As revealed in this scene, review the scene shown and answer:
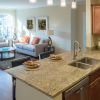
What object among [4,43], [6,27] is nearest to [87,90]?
[4,43]

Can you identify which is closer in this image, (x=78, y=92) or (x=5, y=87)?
(x=78, y=92)

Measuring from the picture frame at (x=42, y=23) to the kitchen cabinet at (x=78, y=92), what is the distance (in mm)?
6309

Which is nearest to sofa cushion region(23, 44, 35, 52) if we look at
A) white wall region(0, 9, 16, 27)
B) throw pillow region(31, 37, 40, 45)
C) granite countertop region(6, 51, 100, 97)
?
throw pillow region(31, 37, 40, 45)

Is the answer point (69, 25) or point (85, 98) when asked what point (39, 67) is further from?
point (69, 25)

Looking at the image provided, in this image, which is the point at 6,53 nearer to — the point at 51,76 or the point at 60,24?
the point at 60,24

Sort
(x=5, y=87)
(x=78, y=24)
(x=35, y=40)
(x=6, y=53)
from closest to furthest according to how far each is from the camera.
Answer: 1. (x=5, y=87)
2. (x=78, y=24)
3. (x=6, y=53)
4. (x=35, y=40)

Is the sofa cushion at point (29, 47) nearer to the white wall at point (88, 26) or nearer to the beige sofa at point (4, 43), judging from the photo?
the beige sofa at point (4, 43)

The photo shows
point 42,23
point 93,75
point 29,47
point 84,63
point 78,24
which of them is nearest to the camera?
point 93,75

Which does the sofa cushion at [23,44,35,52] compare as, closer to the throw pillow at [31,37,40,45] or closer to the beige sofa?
the throw pillow at [31,37,40,45]

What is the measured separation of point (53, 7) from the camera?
786 cm

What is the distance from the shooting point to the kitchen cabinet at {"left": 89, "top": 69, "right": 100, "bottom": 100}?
7.94ft

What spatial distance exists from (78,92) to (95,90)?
60 cm

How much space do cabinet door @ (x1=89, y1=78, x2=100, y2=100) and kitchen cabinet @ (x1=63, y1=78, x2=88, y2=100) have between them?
16 centimetres

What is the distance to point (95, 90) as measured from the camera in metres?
2.56
